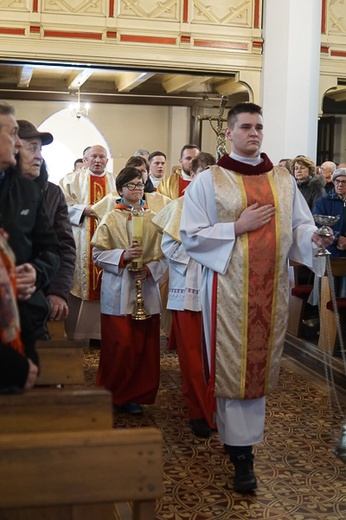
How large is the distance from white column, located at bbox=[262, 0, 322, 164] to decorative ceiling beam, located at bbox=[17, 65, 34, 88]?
4.04 metres

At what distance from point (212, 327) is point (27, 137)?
1.37 meters

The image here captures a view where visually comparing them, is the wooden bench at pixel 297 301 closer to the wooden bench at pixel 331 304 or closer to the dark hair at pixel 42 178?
the wooden bench at pixel 331 304

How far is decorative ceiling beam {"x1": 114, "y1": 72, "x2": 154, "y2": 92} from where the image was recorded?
47.7ft

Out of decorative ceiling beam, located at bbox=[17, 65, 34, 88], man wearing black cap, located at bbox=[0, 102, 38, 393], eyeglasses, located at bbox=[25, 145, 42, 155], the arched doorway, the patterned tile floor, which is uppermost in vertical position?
decorative ceiling beam, located at bbox=[17, 65, 34, 88]

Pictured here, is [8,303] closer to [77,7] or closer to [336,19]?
[77,7]

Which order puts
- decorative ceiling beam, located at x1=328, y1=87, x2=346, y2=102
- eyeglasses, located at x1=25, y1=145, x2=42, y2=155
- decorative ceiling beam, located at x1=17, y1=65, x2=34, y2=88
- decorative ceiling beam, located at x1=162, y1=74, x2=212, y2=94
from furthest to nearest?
decorative ceiling beam, located at x1=328, y1=87, x2=346, y2=102, decorative ceiling beam, located at x1=162, y1=74, x2=212, y2=94, decorative ceiling beam, located at x1=17, y1=65, x2=34, y2=88, eyeglasses, located at x1=25, y1=145, x2=42, y2=155

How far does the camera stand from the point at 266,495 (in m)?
4.14

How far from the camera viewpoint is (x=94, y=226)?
7.89 metres

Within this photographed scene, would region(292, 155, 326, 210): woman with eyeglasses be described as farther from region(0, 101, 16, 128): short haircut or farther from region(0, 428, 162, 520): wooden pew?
region(0, 428, 162, 520): wooden pew

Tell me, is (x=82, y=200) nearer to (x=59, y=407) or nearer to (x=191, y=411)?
(x=191, y=411)

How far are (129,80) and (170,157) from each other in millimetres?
3440

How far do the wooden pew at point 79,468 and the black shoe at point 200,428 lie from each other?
8.98ft

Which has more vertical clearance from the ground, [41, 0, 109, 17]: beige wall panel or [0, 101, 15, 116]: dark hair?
[41, 0, 109, 17]: beige wall panel

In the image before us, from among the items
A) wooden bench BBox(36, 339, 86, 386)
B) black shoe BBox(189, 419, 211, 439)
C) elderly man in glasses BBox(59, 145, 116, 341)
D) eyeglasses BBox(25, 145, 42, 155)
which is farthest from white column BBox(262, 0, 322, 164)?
wooden bench BBox(36, 339, 86, 386)
